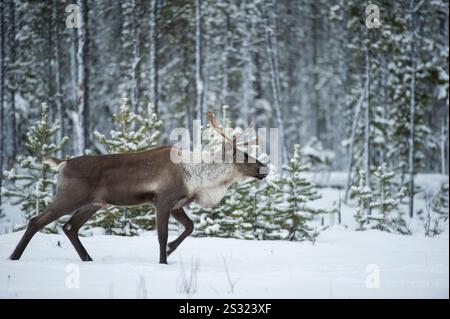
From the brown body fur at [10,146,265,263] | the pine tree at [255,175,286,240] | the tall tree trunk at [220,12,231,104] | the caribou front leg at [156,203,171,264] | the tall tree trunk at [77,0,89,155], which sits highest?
the tall tree trunk at [220,12,231,104]

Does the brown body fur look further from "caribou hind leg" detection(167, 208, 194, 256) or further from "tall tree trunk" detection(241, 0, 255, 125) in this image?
"tall tree trunk" detection(241, 0, 255, 125)

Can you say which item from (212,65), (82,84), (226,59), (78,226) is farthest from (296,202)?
(212,65)

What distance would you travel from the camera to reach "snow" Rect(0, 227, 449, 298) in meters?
4.18

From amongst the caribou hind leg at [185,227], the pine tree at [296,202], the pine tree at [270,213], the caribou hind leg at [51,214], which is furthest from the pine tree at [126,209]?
the caribou hind leg at [51,214]

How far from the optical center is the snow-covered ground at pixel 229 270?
4.18m

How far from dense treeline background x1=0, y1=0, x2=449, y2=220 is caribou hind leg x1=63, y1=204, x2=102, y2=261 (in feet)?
18.7

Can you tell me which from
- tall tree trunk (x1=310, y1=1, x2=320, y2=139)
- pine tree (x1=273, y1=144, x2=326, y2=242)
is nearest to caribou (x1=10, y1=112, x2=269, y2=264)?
pine tree (x1=273, y1=144, x2=326, y2=242)

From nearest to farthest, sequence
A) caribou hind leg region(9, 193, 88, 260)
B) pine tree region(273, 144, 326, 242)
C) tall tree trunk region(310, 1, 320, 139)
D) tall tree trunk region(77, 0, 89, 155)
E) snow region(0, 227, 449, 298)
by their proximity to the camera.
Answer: snow region(0, 227, 449, 298) → caribou hind leg region(9, 193, 88, 260) → pine tree region(273, 144, 326, 242) → tall tree trunk region(77, 0, 89, 155) → tall tree trunk region(310, 1, 320, 139)

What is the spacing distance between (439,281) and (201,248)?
10.5ft

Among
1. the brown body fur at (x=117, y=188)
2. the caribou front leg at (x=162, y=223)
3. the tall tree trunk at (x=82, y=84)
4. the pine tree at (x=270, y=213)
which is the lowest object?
the pine tree at (x=270, y=213)

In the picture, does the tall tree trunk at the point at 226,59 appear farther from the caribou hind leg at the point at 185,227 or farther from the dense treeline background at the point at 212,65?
the caribou hind leg at the point at 185,227

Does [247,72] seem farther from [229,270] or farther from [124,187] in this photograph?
[229,270]

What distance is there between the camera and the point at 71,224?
5.96 meters
